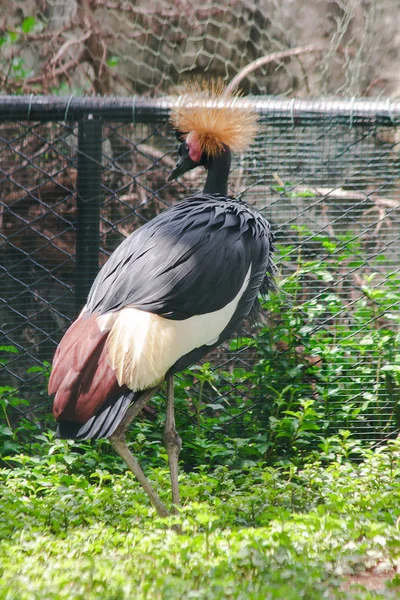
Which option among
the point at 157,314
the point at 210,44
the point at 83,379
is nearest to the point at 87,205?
the point at 157,314

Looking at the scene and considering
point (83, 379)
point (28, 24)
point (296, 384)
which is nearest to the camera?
point (83, 379)

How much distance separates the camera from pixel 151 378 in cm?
330

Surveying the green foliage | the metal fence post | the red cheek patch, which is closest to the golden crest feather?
the red cheek patch

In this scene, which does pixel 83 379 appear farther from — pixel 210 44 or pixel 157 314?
pixel 210 44

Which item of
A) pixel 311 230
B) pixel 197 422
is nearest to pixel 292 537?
pixel 197 422

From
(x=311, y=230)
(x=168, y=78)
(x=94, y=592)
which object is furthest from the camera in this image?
(x=168, y=78)

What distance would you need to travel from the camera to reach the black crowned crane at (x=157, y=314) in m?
3.24

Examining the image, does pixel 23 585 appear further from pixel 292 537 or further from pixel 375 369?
pixel 375 369

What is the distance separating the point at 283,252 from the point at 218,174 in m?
0.74

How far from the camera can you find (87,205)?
15.4 ft

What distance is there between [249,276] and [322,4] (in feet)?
12.2

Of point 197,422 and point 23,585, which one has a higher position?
point 23,585

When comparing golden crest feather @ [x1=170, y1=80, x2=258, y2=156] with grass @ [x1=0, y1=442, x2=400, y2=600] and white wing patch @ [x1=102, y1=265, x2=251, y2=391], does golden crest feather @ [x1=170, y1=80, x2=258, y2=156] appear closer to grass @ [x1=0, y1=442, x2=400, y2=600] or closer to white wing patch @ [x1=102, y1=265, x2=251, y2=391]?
white wing patch @ [x1=102, y1=265, x2=251, y2=391]

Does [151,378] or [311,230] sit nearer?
[151,378]
